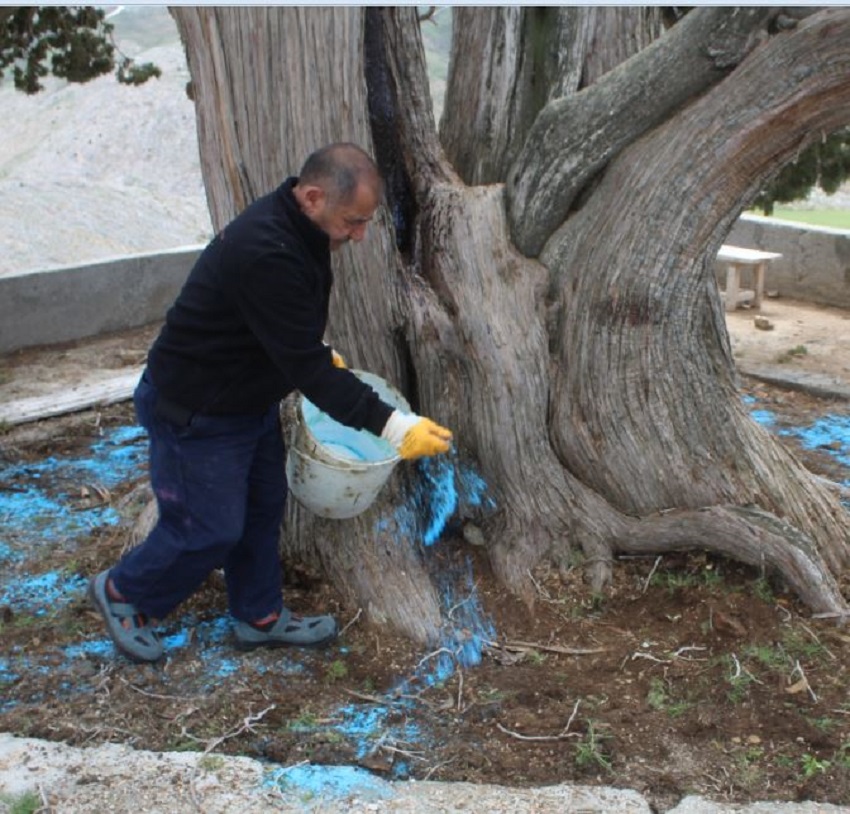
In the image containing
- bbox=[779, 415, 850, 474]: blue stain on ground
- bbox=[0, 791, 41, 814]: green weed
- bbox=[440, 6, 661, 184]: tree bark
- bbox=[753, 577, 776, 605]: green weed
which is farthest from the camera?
bbox=[779, 415, 850, 474]: blue stain on ground

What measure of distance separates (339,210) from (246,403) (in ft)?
2.27

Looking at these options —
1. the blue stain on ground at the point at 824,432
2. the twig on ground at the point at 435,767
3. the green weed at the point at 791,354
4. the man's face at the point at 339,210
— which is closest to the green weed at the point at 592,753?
the twig on ground at the point at 435,767

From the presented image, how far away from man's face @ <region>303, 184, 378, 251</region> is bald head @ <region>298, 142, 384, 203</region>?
12 mm

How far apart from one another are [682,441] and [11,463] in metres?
3.64

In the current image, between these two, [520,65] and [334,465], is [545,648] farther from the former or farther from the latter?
[520,65]

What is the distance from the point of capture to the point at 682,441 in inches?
173

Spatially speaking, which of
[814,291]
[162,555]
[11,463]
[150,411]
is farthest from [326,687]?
[814,291]

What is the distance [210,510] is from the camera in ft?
12.3

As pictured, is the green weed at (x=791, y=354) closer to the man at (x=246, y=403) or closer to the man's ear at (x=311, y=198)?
the man at (x=246, y=403)

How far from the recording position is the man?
11.3ft

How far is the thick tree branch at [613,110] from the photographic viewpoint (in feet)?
12.8

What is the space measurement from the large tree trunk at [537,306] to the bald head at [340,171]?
27.0 inches

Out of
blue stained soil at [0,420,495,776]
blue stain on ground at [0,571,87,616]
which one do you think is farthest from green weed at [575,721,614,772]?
blue stain on ground at [0,571,87,616]

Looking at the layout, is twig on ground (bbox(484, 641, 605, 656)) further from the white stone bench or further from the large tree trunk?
the white stone bench
